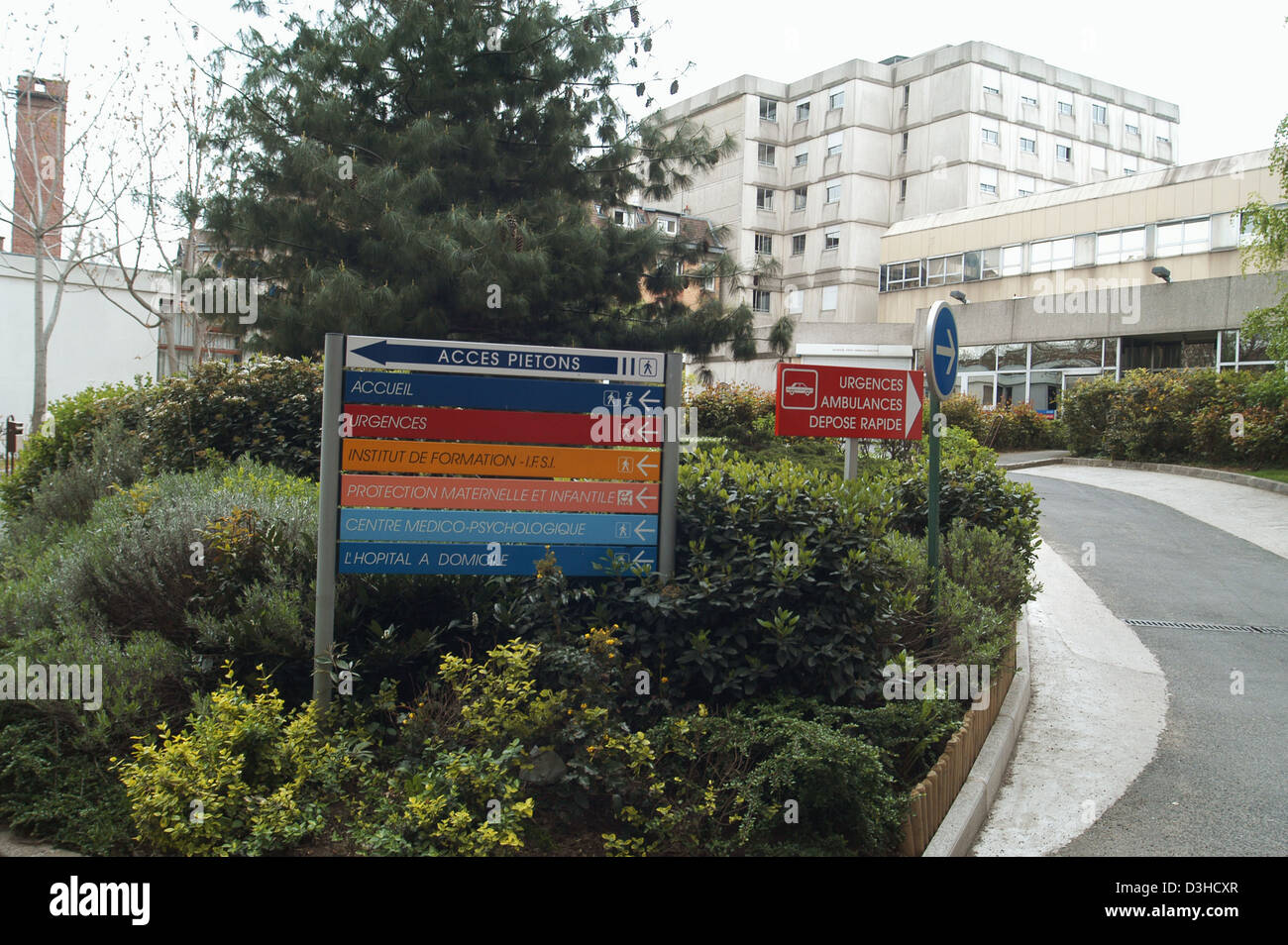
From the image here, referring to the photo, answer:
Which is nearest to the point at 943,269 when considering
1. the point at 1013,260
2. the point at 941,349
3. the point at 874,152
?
the point at 1013,260

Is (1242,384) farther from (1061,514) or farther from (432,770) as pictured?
(432,770)

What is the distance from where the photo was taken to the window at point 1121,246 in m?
35.3

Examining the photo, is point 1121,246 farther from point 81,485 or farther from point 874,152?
point 81,485

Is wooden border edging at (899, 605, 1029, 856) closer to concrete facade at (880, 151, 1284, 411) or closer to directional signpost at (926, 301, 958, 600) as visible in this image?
directional signpost at (926, 301, 958, 600)

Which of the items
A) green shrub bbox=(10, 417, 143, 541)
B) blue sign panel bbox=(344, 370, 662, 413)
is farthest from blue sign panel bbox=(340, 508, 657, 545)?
green shrub bbox=(10, 417, 143, 541)

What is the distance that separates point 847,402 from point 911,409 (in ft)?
1.85

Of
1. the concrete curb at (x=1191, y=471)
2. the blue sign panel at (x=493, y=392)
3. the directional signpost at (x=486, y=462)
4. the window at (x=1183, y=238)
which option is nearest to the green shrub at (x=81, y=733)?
the directional signpost at (x=486, y=462)

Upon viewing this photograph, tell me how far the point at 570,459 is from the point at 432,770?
1.68 meters

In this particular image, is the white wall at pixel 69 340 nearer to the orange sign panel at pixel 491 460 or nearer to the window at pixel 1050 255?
the orange sign panel at pixel 491 460

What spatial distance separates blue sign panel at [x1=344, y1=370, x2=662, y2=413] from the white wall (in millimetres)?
30669

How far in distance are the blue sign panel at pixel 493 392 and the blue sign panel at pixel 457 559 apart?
0.69 meters
